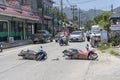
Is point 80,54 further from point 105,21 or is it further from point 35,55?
point 105,21

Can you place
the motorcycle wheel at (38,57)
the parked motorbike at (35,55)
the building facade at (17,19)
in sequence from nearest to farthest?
the motorcycle wheel at (38,57), the parked motorbike at (35,55), the building facade at (17,19)

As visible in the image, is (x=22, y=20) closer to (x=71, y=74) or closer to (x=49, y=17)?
(x=49, y=17)

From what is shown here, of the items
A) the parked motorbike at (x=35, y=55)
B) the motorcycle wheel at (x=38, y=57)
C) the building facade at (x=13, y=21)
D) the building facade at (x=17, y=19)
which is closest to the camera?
the motorcycle wheel at (x=38, y=57)

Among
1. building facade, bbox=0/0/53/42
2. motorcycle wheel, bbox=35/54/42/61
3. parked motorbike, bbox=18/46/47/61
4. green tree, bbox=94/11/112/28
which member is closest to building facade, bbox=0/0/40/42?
building facade, bbox=0/0/53/42

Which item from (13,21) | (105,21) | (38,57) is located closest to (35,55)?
(38,57)

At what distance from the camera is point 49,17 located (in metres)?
80.8

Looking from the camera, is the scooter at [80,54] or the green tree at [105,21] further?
the green tree at [105,21]

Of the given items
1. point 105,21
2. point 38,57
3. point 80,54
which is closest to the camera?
point 38,57

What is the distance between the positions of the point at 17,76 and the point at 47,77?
1.31m

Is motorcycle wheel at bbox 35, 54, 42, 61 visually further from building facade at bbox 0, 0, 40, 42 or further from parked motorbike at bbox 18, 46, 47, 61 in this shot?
building facade at bbox 0, 0, 40, 42

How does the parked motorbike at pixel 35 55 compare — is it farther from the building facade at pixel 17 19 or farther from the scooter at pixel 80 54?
the building facade at pixel 17 19

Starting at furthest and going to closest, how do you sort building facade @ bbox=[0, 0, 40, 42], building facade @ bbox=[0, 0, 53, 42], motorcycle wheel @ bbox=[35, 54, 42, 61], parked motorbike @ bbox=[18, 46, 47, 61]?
building facade @ bbox=[0, 0, 53, 42] < building facade @ bbox=[0, 0, 40, 42] < parked motorbike @ bbox=[18, 46, 47, 61] < motorcycle wheel @ bbox=[35, 54, 42, 61]

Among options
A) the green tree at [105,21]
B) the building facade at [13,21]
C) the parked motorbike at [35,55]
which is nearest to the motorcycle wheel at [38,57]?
the parked motorbike at [35,55]

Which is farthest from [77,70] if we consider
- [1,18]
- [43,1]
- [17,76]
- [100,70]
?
[43,1]
